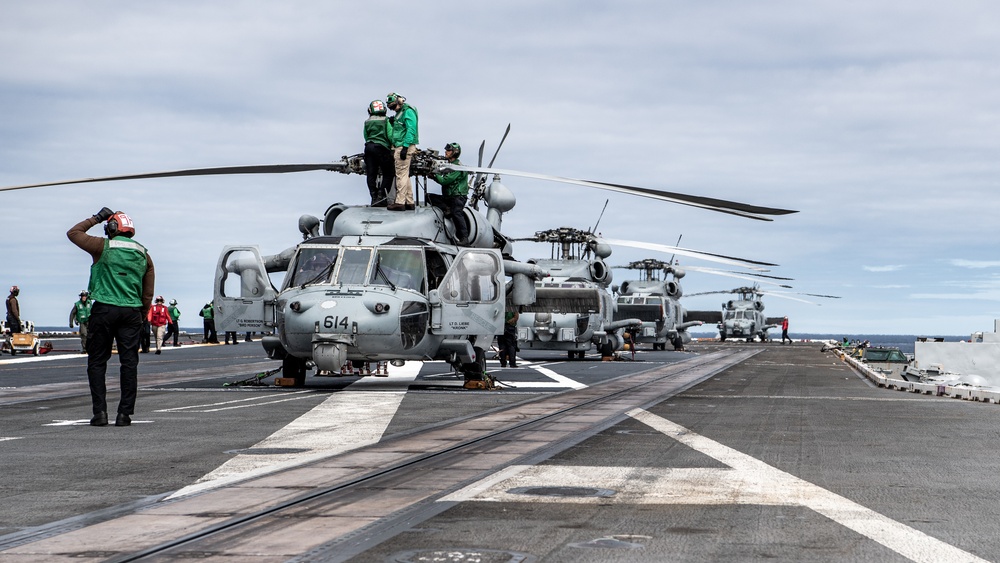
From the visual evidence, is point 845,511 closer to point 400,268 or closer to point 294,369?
point 400,268

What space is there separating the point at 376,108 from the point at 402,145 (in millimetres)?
933

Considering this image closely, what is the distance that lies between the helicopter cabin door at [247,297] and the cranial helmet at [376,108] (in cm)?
356

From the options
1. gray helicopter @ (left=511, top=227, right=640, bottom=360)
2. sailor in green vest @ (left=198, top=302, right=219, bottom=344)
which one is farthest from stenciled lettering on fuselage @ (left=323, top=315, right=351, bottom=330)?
sailor in green vest @ (left=198, top=302, right=219, bottom=344)

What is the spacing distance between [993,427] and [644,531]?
8.98 m

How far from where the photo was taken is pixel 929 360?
44406 mm

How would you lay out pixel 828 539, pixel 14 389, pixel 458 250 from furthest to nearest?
pixel 458 250, pixel 14 389, pixel 828 539

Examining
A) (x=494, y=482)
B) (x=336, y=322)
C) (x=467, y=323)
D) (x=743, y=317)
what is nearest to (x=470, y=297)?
(x=467, y=323)

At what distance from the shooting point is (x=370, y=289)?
18.5 m

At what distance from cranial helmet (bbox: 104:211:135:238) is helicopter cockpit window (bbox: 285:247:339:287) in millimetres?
6355

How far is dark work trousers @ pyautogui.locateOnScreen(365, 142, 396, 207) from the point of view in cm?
2109

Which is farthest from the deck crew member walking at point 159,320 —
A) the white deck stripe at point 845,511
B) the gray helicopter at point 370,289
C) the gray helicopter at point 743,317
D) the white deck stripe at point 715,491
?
the gray helicopter at point 743,317

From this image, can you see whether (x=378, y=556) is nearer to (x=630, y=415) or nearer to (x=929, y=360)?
(x=630, y=415)

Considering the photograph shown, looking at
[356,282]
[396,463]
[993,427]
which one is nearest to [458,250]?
[356,282]

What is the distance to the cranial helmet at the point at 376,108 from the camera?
21172 millimetres
